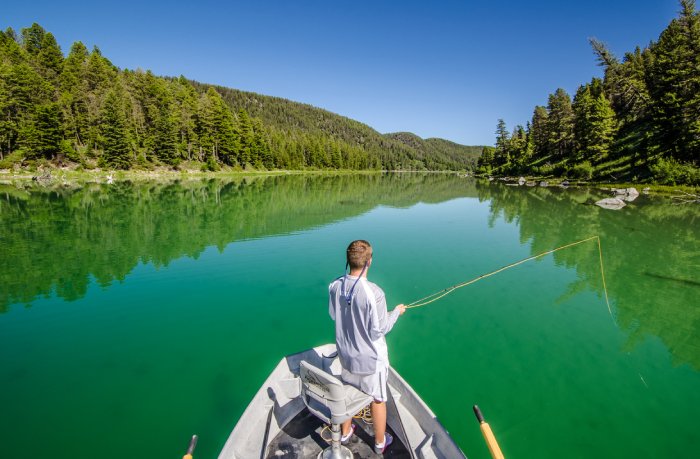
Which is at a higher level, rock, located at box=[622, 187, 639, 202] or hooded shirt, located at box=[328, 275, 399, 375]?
hooded shirt, located at box=[328, 275, 399, 375]

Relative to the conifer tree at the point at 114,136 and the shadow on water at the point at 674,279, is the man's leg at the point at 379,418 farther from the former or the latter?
the conifer tree at the point at 114,136

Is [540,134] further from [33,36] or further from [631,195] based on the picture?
[33,36]

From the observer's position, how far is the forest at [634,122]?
41906 mm

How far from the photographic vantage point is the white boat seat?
3414mm

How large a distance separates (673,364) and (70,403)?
13.2 metres

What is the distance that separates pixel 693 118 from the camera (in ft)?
133

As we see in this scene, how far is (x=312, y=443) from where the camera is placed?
435 centimetres

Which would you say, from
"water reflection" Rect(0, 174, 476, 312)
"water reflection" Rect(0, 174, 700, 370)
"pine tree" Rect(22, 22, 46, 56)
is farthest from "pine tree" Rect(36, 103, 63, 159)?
"pine tree" Rect(22, 22, 46, 56)

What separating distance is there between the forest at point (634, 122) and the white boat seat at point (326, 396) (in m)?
53.7

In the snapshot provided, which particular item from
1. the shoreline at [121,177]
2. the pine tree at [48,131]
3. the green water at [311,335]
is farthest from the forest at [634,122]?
the pine tree at [48,131]

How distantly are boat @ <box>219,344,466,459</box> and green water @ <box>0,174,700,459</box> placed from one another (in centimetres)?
149

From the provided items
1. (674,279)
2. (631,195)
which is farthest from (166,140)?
(631,195)

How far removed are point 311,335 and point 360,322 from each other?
544cm

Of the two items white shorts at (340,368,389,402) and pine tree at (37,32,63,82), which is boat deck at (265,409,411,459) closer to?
white shorts at (340,368,389,402)
